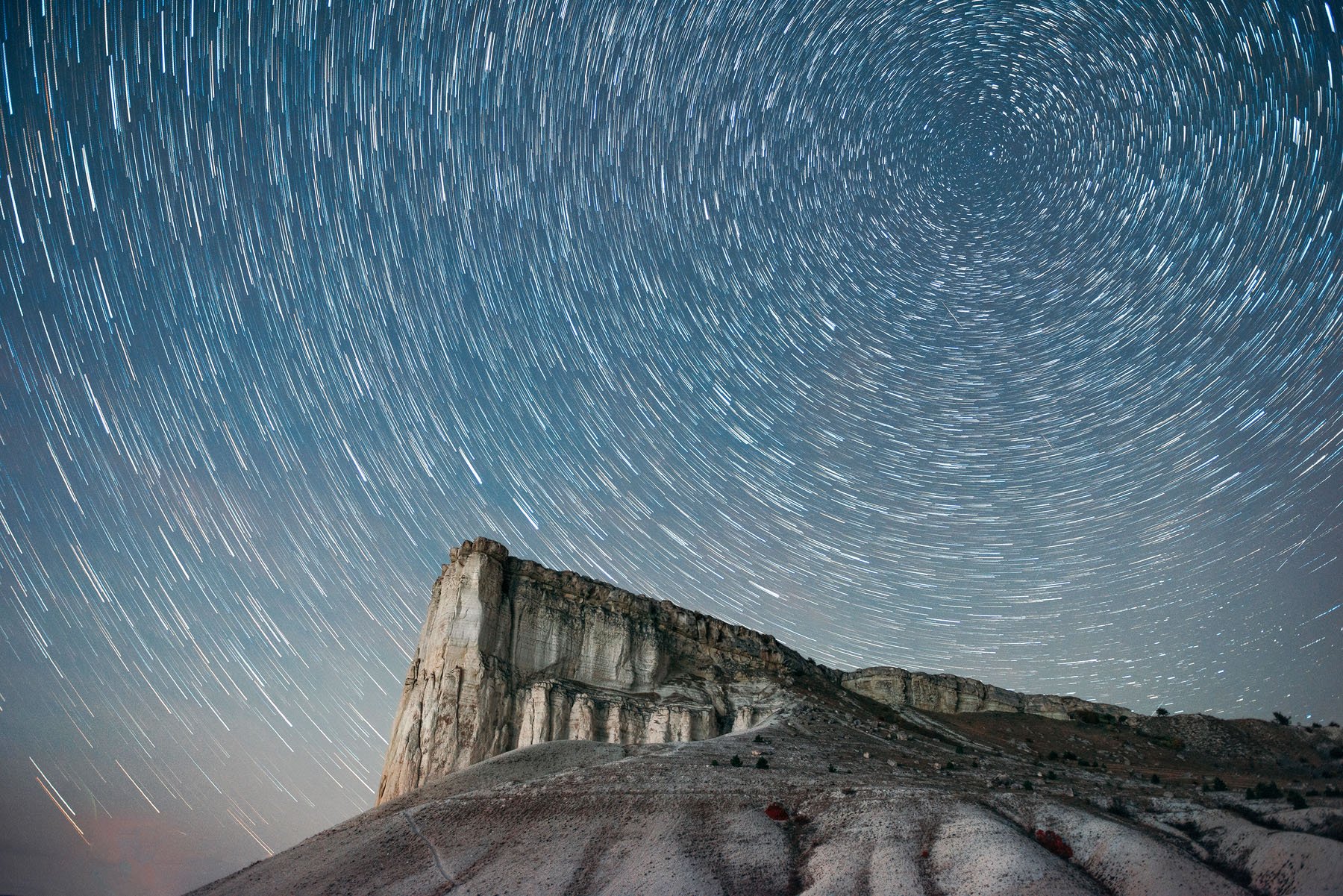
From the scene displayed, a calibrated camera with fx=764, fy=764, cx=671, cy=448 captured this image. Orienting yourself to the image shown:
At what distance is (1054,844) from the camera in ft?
97.8

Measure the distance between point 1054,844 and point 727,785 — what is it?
1483cm

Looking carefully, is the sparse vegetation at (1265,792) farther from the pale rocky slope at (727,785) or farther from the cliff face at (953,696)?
the cliff face at (953,696)

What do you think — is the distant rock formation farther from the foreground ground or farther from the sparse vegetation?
A: the sparse vegetation

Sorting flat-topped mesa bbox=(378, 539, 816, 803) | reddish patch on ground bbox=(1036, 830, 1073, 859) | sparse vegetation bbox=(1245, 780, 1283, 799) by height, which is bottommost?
reddish patch on ground bbox=(1036, 830, 1073, 859)

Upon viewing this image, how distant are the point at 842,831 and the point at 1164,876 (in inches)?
454

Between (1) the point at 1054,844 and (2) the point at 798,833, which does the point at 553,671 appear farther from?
(1) the point at 1054,844

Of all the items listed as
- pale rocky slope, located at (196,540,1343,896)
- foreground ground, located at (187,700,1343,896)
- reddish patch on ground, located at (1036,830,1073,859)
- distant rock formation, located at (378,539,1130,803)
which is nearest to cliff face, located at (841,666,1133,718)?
pale rocky slope, located at (196,540,1343,896)

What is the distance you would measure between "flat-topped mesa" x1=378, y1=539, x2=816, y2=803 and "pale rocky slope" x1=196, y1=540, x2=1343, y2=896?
188 mm

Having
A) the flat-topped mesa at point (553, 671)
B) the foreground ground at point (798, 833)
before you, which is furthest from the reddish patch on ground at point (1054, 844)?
the flat-topped mesa at point (553, 671)

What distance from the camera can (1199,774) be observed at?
6109cm

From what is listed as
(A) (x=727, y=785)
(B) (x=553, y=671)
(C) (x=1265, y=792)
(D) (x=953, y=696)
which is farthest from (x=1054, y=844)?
(D) (x=953, y=696)

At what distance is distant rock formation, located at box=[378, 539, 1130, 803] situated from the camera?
56750 millimetres

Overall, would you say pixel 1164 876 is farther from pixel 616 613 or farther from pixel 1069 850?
pixel 616 613

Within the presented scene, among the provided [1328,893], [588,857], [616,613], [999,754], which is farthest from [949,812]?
[616,613]
